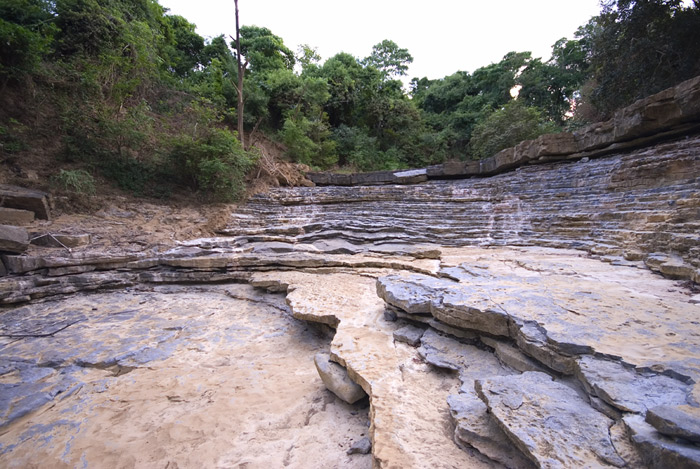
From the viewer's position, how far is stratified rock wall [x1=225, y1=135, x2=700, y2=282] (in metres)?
4.46

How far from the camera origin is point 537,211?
7.04 m

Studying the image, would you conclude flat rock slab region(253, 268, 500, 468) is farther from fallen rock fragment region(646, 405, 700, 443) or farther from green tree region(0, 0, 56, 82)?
green tree region(0, 0, 56, 82)

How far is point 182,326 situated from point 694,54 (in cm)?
1301

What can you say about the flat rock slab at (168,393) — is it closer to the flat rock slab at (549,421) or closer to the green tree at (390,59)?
the flat rock slab at (549,421)

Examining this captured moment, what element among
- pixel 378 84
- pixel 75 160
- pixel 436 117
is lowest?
pixel 75 160

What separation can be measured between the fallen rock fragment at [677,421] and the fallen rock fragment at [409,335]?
5.20 ft

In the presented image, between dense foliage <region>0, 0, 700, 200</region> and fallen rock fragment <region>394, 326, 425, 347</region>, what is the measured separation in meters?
6.86

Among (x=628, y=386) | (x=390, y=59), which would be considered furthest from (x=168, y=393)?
(x=390, y=59)

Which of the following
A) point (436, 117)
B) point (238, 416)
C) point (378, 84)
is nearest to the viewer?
point (238, 416)

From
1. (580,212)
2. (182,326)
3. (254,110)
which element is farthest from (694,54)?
(254,110)

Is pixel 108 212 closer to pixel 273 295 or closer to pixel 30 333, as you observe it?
pixel 30 333

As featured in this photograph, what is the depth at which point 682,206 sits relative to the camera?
4441 mm

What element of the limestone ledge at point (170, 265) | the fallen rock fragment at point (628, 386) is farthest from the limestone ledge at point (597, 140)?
the fallen rock fragment at point (628, 386)

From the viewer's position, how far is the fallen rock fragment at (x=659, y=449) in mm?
934
